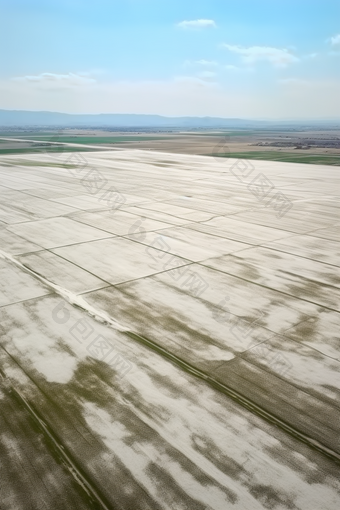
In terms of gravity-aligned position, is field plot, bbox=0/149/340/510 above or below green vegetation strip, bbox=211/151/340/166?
below

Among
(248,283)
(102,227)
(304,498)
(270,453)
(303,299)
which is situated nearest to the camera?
(304,498)

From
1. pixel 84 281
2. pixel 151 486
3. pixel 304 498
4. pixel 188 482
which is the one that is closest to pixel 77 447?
pixel 151 486

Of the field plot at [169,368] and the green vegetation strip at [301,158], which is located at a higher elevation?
the green vegetation strip at [301,158]

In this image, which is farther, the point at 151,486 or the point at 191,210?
the point at 191,210

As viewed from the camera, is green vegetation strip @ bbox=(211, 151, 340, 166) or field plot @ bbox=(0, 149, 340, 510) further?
green vegetation strip @ bbox=(211, 151, 340, 166)

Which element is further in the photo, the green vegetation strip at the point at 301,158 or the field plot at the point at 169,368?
the green vegetation strip at the point at 301,158

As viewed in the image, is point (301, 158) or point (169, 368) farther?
point (301, 158)

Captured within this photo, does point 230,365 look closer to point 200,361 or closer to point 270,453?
point 200,361

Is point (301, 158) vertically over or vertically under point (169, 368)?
over
